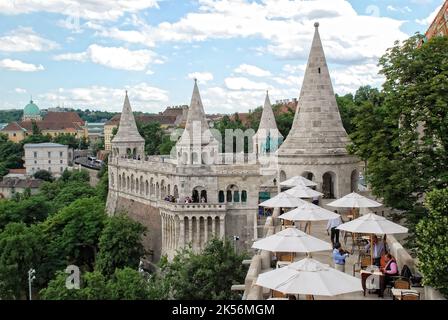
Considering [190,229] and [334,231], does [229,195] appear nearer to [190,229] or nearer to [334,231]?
[190,229]

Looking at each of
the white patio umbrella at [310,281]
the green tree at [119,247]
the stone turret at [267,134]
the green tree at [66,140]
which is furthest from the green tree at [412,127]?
the green tree at [66,140]

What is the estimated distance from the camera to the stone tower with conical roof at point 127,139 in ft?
201

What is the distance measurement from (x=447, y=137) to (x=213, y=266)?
14040 mm

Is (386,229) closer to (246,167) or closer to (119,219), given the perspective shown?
(246,167)

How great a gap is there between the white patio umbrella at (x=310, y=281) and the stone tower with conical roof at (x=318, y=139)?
17.1m

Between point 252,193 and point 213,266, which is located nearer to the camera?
point 213,266

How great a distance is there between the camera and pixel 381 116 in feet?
79.6

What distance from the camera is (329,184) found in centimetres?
3142

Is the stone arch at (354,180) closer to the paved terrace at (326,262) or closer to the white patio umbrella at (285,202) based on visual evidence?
the paved terrace at (326,262)

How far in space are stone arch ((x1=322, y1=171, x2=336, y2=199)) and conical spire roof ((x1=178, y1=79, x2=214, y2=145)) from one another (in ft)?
55.0

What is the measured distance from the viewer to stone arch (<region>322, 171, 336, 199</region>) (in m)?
30.0

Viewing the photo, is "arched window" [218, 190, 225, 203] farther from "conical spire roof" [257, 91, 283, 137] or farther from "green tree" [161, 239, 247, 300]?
"green tree" [161, 239, 247, 300]
